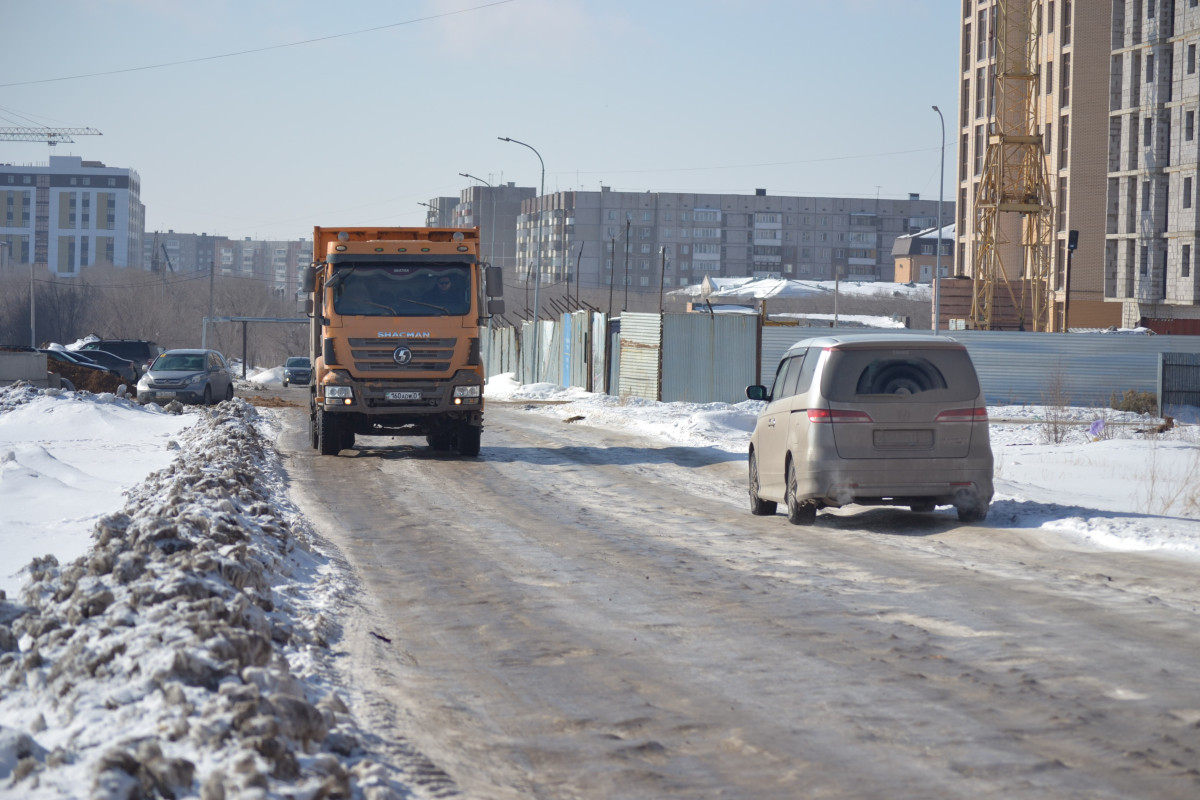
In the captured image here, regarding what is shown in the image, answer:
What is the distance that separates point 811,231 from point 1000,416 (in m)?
146

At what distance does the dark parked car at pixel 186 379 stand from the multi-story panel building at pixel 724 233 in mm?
132069

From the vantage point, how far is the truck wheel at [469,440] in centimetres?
2012

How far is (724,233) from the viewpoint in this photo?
173m

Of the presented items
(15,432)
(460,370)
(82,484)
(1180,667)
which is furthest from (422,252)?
(1180,667)

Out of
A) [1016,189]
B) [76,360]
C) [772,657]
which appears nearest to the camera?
[772,657]

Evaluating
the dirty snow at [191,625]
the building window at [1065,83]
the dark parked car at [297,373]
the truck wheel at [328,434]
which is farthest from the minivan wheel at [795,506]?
the building window at [1065,83]

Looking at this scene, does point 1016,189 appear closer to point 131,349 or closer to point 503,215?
point 131,349

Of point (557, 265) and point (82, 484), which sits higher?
point (557, 265)

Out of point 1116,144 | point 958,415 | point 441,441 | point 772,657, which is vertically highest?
point 1116,144

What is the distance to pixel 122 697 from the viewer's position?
488cm

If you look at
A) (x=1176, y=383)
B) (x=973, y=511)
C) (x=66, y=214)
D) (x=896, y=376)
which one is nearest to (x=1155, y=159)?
(x=1176, y=383)

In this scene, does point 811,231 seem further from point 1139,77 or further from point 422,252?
point 422,252

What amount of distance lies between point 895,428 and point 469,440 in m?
9.82

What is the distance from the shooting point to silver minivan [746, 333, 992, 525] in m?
11.6
